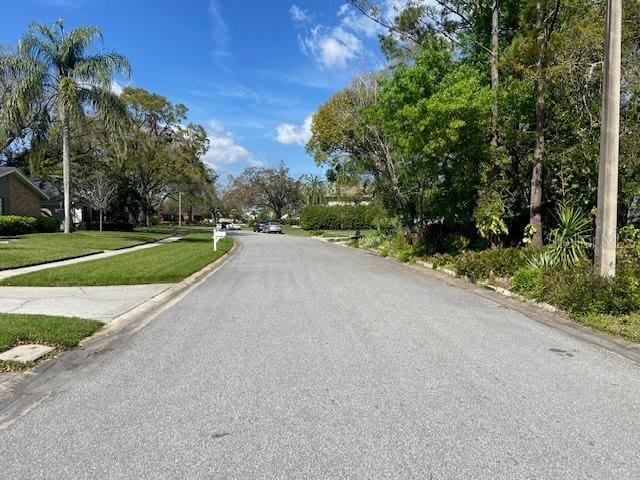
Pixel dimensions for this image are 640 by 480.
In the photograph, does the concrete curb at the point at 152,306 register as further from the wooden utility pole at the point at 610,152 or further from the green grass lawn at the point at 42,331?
the wooden utility pole at the point at 610,152

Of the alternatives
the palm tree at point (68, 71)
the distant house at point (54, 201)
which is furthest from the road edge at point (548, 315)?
the distant house at point (54, 201)

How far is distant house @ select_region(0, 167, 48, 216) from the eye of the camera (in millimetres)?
33844

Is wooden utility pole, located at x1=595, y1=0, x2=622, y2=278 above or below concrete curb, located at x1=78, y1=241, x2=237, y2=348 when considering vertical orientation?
above

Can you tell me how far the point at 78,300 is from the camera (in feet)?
33.7

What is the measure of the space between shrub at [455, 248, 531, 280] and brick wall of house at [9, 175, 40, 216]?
3201cm

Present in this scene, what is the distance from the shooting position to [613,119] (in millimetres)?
9453

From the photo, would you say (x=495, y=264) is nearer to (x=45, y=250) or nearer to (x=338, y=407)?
(x=338, y=407)

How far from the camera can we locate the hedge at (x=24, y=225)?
2885 centimetres

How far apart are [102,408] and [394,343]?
12.2ft

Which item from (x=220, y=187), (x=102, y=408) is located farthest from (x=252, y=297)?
(x=220, y=187)


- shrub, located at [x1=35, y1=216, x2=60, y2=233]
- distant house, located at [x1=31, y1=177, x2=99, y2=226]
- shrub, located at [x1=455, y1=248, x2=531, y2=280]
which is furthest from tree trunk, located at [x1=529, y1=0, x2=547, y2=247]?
distant house, located at [x1=31, y1=177, x2=99, y2=226]

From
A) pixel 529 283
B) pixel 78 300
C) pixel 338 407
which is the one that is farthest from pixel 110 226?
pixel 338 407

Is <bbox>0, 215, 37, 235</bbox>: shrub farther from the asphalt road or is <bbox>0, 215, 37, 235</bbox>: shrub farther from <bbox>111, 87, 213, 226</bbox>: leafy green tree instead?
the asphalt road

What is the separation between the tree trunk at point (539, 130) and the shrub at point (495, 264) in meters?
1.29
